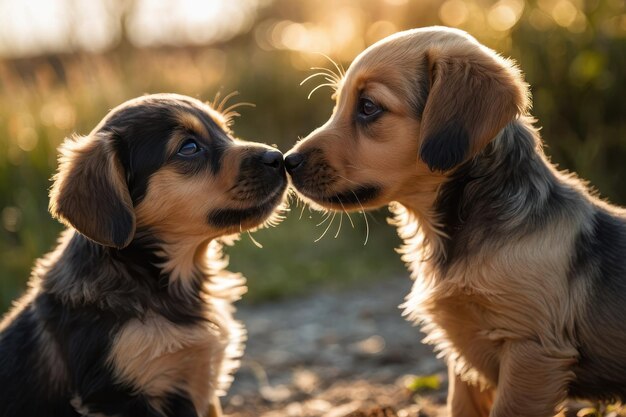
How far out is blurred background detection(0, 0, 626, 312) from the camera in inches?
336

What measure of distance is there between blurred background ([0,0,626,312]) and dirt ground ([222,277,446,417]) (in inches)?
29.8

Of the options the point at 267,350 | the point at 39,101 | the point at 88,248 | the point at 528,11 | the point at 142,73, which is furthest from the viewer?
the point at 142,73

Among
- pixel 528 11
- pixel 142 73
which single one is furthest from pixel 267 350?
pixel 142 73

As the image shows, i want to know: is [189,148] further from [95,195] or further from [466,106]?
[466,106]

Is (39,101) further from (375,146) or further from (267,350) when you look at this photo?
(375,146)

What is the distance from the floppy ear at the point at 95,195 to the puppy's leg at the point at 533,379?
2109 millimetres

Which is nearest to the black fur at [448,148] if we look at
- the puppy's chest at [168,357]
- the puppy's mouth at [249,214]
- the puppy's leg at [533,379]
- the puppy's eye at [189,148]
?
the puppy's leg at [533,379]

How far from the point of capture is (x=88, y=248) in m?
4.56

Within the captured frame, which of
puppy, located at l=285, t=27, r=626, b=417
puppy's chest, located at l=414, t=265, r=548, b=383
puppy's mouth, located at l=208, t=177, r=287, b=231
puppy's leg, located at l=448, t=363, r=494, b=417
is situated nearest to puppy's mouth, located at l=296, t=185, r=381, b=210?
puppy, located at l=285, t=27, r=626, b=417

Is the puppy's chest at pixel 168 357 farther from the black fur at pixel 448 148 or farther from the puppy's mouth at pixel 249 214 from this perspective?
the black fur at pixel 448 148

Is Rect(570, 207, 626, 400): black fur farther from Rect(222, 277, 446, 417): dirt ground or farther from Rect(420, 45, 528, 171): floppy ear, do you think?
Rect(222, 277, 446, 417): dirt ground

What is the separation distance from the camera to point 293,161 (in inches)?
179

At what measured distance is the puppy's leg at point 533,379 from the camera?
3869 mm

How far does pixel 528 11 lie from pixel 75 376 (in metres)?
7.68
